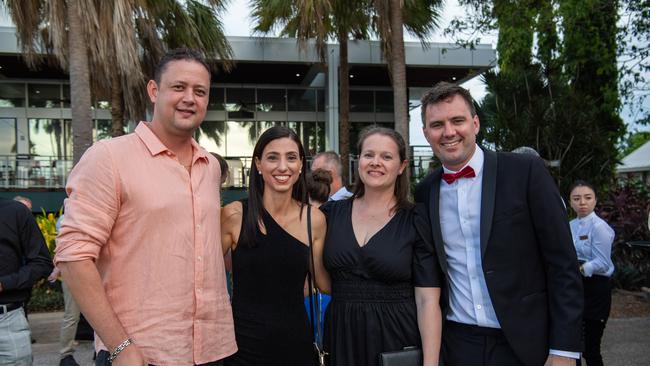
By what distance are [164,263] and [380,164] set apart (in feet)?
4.33

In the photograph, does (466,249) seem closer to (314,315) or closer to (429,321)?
(429,321)

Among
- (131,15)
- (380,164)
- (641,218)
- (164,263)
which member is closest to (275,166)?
(380,164)

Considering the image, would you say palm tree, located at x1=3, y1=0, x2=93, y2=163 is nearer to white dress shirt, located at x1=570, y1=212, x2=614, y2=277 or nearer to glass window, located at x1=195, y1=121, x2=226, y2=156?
white dress shirt, located at x1=570, y1=212, x2=614, y2=277

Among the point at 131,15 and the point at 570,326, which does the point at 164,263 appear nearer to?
the point at 570,326

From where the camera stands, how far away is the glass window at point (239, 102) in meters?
21.4

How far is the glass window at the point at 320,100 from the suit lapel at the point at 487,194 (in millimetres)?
19804

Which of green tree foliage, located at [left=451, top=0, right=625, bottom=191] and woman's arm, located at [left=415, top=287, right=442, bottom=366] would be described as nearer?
woman's arm, located at [left=415, top=287, right=442, bottom=366]

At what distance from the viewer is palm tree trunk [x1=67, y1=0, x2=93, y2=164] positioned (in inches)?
304

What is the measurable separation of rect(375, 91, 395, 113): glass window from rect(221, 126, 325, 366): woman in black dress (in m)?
19.9

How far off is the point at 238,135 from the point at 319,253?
1912cm

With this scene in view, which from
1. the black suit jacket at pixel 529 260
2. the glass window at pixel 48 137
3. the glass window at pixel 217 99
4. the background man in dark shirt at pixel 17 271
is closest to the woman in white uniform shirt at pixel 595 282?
the black suit jacket at pixel 529 260

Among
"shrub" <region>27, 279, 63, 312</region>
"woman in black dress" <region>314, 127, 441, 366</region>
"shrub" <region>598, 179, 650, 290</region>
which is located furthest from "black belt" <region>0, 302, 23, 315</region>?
"shrub" <region>598, 179, 650, 290</region>

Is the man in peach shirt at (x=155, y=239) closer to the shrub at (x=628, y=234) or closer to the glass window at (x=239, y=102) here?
the shrub at (x=628, y=234)

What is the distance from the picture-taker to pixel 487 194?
2.50m
